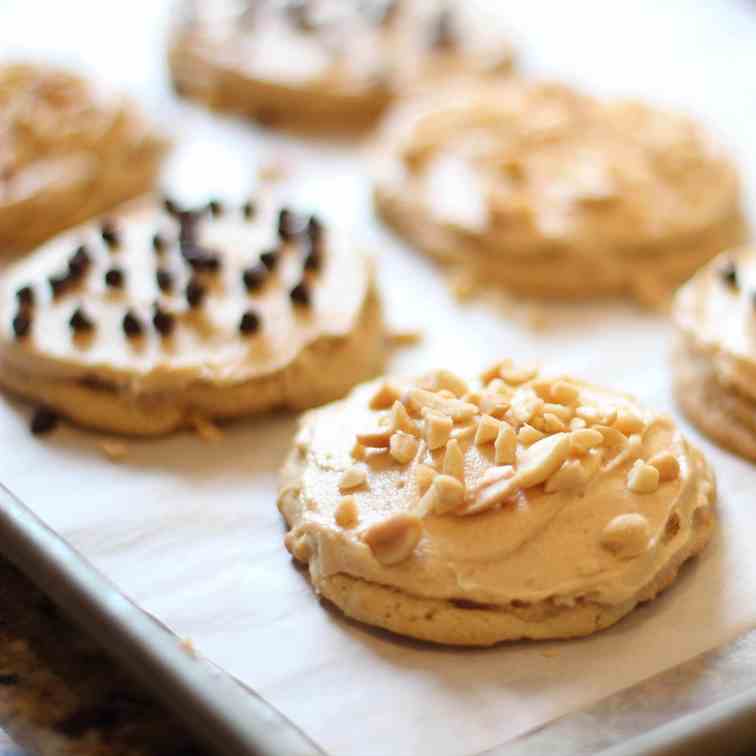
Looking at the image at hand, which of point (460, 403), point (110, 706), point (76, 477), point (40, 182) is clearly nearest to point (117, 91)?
point (40, 182)

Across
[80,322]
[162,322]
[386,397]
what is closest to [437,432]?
[386,397]

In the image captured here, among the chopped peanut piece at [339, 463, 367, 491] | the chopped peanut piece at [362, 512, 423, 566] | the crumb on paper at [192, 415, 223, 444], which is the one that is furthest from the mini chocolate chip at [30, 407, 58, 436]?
the chopped peanut piece at [362, 512, 423, 566]

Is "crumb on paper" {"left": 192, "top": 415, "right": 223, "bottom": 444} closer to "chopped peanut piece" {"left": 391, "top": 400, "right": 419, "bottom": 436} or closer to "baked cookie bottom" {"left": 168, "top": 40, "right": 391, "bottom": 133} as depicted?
"chopped peanut piece" {"left": 391, "top": 400, "right": 419, "bottom": 436}

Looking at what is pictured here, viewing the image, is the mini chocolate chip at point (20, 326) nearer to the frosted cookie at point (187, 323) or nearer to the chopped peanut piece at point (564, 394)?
the frosted cookie at point (187, 323)

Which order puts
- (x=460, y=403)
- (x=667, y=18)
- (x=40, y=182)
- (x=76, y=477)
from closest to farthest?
1. (x=460, y=403)
2. (x=76, y=477)
3. (x=40, y=182)
4. (x=667, y=18)

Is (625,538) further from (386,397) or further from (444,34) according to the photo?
Answer: (444,34)

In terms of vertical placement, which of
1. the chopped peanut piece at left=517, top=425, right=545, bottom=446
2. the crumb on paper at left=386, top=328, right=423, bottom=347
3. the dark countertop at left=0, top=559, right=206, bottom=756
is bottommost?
the dark countertop at left=0, top=559, right=206, bottom=756

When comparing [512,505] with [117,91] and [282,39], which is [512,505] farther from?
[282,39]
